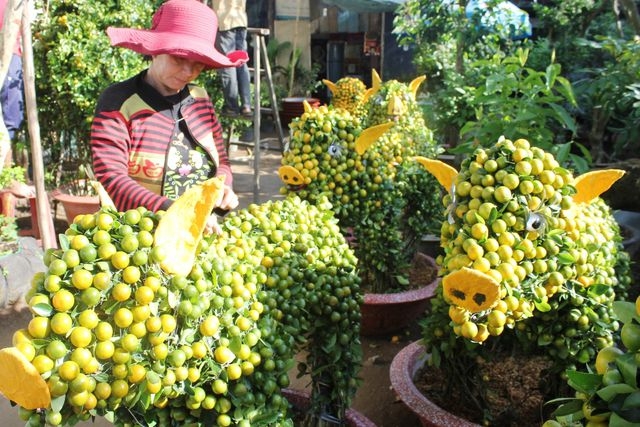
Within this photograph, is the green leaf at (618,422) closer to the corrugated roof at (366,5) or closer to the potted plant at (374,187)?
the potted plant at (374,187)

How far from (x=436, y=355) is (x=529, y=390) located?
54cm

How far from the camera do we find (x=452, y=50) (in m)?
8.05

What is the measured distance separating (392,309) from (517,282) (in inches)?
69.4

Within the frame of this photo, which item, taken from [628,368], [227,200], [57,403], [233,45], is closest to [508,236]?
[628,368]

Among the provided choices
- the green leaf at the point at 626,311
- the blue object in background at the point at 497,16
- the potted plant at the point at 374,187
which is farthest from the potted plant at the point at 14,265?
the blue object in background at the point at 497,16

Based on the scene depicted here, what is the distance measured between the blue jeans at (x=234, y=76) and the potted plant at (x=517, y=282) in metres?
3.67

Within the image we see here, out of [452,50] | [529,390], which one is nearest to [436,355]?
[529,390]

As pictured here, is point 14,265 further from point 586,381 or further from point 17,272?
point 586,381

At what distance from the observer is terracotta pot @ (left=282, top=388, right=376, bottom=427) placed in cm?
234

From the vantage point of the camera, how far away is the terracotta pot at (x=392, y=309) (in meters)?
3.57

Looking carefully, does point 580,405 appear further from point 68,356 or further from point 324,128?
point 324,128

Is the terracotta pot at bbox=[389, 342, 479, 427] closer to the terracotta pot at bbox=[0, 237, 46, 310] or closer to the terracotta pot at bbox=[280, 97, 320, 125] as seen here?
the terracotta pot at bbox=[0, 237, 46, 310]

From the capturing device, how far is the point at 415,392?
2.48m

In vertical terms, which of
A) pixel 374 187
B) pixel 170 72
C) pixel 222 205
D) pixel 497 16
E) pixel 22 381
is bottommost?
pixel 374 187
